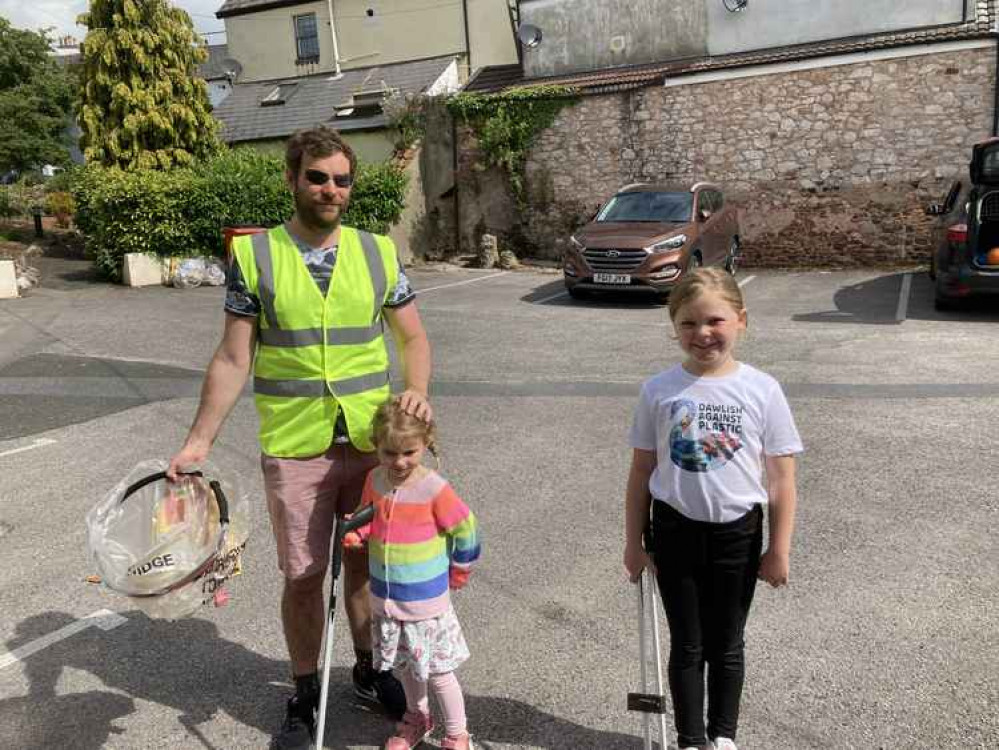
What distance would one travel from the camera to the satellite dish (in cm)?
2142

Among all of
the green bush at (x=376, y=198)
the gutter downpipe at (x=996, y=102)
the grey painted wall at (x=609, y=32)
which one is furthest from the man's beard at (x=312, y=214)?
the grey painted wall at (x=609, y=32)

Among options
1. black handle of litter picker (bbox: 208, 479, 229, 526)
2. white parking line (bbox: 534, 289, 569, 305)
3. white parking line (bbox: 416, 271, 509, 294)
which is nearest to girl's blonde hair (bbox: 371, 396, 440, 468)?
black handle of litter picker (bbox: 208, 479, 229, 526)

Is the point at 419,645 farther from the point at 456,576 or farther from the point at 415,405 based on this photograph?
the point at 415,405

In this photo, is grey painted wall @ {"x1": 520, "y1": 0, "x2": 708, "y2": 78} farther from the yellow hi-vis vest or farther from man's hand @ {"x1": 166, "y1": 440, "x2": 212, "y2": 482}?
A: man's hand @ {"x1": 166, "y1": 440, "x2": 212, "y2": 482}

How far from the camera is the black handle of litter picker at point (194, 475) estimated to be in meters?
2.82

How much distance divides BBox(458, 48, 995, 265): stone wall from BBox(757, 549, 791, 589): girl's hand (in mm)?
16101

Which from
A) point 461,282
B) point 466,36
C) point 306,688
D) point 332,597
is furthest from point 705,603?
point 466,36

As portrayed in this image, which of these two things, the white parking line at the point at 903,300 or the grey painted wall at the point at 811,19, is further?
the grey painted wall at the point at 811,19

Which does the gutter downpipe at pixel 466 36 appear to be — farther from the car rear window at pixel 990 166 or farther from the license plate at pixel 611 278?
the car rear window at pixel 990 166

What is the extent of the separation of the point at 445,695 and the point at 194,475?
1.09 m

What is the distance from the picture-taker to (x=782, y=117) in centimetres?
1758

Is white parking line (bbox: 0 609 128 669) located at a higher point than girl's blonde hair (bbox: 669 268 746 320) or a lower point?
lower

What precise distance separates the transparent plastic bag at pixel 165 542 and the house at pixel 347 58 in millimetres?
19649

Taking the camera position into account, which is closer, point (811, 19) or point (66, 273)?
point (66, 273)
